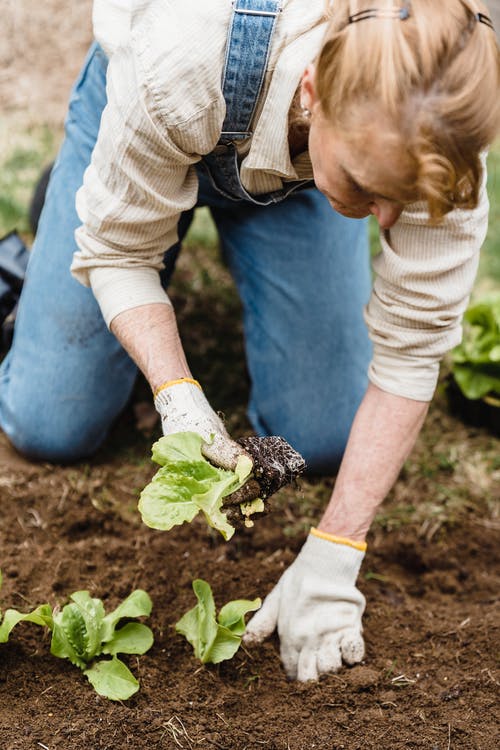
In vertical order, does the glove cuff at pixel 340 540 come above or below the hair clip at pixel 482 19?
below

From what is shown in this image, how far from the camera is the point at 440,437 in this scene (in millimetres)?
2887

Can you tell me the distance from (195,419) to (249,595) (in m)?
0.62

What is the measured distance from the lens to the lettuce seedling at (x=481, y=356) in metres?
2.79

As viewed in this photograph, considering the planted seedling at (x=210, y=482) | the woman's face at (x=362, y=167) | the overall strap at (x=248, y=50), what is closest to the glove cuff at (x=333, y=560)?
the planted seedling at (x=210, y=482)

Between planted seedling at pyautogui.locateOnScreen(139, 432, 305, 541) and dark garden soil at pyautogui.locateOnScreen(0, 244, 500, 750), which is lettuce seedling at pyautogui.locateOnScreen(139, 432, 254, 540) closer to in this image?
planted seedling at pyautogui.locateOnScreen(139, 432, 305, 541)

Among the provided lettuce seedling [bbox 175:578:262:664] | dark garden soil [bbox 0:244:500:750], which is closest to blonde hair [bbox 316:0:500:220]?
lettuce seedling [bbox 175:578:262:664]

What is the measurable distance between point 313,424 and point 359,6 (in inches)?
60.6

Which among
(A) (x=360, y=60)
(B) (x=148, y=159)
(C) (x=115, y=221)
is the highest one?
(A) (x=360, y=60)

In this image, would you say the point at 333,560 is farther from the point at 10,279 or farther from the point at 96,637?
the point at 10,279

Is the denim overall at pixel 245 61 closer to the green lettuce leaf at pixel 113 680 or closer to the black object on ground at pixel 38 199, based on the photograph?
the green lettuce leaf at pixel 113 680

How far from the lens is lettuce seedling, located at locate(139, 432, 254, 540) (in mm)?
1504

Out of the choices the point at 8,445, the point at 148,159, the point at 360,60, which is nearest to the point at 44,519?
the point at 8,445

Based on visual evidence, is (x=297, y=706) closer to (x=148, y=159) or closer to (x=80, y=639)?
(x=80, y=639)

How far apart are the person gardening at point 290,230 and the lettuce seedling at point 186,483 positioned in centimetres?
6
